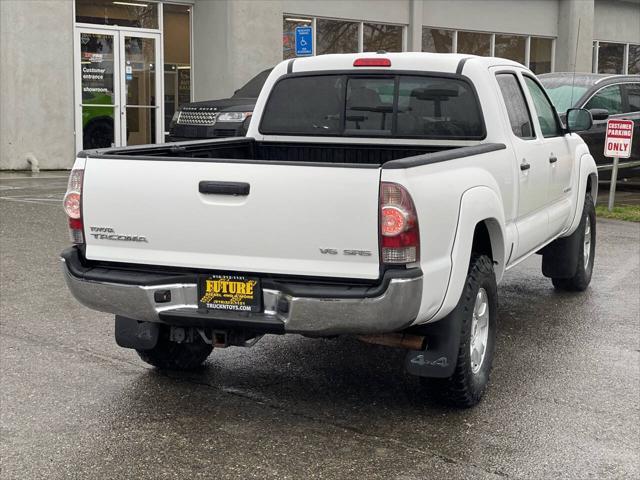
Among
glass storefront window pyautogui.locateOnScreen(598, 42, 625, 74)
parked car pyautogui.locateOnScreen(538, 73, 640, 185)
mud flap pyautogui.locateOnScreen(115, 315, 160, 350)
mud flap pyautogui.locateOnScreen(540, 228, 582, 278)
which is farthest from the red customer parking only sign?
glass storefront window pyautogui.locateOnScreen(598, 42, 625, 74)

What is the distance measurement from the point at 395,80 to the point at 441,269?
6.15 ft

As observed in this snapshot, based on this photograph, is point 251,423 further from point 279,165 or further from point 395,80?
point 395,80

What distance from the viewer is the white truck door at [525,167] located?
646 centimetres

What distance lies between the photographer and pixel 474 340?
5652 mm

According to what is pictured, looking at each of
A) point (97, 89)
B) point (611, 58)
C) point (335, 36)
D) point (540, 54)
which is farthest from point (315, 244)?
point (611, 58)

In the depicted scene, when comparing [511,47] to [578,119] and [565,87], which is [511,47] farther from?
[578,119]

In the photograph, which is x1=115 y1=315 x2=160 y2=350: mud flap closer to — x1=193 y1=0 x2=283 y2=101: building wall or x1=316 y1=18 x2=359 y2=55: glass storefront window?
x1=193 y1=0 x2=283 y2=101: building wall

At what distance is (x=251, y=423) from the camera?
520 centimetres

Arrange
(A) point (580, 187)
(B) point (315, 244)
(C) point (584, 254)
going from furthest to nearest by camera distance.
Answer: (C) point (584, 254)
(A) point (580, 187)
(B) point (315, 244)

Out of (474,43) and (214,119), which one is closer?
(214,119)

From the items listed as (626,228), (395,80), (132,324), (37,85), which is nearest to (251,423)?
(132,324)

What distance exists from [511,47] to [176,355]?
78.1 ft

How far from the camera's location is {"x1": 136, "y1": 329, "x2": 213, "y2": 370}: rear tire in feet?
19.6

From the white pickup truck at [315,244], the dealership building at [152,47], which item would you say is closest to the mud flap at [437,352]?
the white pickup truck at [315,244]
